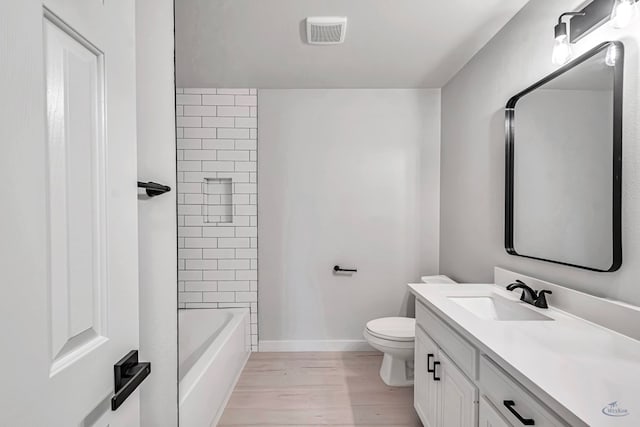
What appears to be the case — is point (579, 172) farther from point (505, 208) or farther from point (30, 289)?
point (30, 289)

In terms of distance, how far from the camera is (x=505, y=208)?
2.02m

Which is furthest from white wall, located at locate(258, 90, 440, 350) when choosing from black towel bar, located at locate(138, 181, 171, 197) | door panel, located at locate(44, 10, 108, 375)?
door panel, located at locate(44, 10, 108, 375)

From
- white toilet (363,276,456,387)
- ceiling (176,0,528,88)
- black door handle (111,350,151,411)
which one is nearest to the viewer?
black door handle (111,350,151,411)

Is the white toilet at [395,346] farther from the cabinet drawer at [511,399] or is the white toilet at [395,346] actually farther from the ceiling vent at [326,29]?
the ceiling vent at [326,29]

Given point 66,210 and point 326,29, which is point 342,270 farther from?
point 66,210

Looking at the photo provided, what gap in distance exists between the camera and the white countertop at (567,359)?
79 centimetres

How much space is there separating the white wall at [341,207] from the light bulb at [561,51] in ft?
5.26

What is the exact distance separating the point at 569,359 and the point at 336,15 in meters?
1.99

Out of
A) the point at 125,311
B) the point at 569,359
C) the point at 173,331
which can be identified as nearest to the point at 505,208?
the point at 569,359

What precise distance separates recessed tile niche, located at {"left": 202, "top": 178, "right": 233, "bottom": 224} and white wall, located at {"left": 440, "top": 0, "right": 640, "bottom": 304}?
2.00m

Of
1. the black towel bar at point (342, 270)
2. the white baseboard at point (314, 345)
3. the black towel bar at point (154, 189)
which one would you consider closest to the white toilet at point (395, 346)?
the white baseboard at point (314, 345)

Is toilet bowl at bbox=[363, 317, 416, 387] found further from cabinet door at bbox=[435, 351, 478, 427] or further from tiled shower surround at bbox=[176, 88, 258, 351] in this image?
tiled shower surround at bbox=[176, 88, 258, 351]

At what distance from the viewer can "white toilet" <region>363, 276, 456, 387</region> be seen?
238 centimetres

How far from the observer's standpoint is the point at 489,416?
46.7 inches
